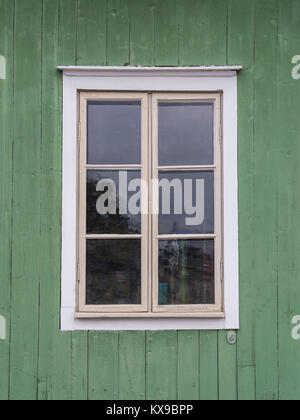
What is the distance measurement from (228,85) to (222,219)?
0.89 m

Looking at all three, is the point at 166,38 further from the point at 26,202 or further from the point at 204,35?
the point at 26,202

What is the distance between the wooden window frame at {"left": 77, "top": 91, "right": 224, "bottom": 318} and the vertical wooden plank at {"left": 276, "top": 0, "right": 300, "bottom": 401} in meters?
→ 0.40

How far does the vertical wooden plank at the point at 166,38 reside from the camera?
3873 mm

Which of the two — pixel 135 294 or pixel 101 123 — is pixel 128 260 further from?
pixel 101 123

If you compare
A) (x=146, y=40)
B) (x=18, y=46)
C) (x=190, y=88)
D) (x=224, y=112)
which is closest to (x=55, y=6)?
(x=18, y=46)

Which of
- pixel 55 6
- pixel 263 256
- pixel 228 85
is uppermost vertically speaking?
pixel 55 6

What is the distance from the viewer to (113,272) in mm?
3850

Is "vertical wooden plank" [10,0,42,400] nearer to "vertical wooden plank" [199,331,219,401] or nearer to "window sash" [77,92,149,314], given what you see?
"window sash" [77,92,149,314]

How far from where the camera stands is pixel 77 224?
3842 mm

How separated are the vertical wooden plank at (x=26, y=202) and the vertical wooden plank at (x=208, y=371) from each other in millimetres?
1071

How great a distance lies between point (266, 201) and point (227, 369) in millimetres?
1120

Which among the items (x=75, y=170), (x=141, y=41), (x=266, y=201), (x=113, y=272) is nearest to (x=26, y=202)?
(x=75, y=170)

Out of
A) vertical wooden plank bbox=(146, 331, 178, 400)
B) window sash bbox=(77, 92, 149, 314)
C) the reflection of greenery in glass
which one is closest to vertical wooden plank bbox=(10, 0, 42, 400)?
window sash bbox=(77, 92, 149, 314)

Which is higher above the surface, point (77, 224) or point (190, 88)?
point (190, 88)
